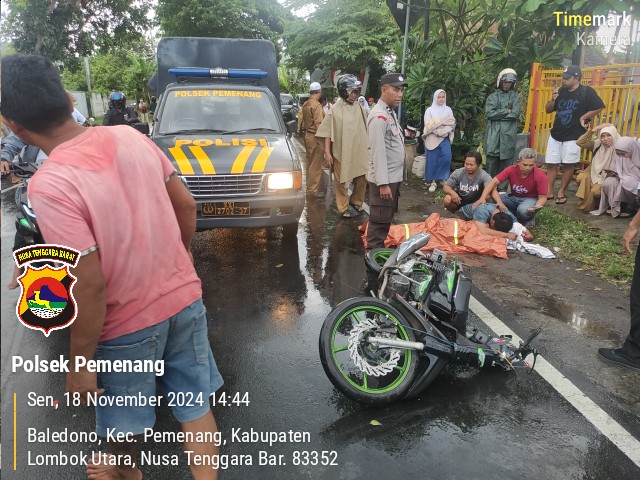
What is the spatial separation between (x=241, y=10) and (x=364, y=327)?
27.5 metres

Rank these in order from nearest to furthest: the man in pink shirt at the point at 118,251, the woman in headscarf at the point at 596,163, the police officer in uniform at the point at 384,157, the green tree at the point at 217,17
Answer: the man in pink shirt at the point at 118,251
the police officer in uniform at the point at 384,157
the woman in headscarf at the point at 596,163
the green tree at the point at 217,17

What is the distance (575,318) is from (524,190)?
9.18 ft

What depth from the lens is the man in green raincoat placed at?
28.5 feet

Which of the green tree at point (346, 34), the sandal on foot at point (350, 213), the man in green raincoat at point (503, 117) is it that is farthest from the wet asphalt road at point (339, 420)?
the green tree at point (346, 34)

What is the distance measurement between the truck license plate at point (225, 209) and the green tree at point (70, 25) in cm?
1635

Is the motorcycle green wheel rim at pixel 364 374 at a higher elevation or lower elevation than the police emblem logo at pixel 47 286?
lower

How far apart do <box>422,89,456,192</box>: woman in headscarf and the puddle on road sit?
5069 mm

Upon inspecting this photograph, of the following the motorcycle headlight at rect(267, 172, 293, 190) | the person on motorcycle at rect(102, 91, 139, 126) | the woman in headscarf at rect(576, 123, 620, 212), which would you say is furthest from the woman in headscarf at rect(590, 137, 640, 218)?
the person on motorcycle at rect(102, 91, 139, 126)

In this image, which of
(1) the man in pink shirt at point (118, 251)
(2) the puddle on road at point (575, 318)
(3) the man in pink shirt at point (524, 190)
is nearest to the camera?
(1) the man in pink shirt at point (118, 251)

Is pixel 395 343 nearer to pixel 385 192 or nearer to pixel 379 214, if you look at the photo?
pixel 385 192

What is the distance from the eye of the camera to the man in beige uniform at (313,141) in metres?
9.41

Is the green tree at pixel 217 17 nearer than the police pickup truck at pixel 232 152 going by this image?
No

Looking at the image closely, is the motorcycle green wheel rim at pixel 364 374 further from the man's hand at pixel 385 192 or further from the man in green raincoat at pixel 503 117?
the man in green raincoat at pixel 503 117

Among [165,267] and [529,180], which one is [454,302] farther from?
[529,180]
